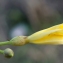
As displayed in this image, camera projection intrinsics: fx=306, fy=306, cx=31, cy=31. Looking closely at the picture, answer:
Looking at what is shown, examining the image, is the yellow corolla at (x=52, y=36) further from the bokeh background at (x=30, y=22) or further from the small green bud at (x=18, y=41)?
the bokeh background at (x=30, y=22)

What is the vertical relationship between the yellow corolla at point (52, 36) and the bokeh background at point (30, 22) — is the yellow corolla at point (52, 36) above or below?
below

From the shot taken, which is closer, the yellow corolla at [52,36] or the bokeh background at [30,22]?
the yellow corolla at [52,36]

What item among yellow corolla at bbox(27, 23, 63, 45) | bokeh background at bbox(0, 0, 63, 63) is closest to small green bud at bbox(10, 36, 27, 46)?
yellow corolla at bbox(27, 23, 63, 45)

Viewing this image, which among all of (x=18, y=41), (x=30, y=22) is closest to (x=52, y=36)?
(x=18, y=41)

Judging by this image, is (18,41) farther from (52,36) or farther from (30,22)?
(30,22)

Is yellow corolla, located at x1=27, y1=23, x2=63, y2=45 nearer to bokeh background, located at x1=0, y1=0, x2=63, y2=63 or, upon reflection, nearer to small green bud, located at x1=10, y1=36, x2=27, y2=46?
small green bud, located at x1=10, y1=36, x2=27, y2=46

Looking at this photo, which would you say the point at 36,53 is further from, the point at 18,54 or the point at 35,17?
the point at 35,17

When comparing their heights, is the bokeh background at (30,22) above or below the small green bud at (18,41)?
above

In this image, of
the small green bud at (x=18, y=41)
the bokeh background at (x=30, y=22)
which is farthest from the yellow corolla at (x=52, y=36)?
the bokeh background at (x=30, y=22)
